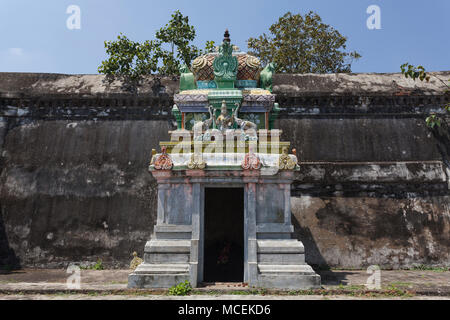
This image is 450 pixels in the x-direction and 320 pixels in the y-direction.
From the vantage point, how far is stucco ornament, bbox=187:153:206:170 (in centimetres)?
780

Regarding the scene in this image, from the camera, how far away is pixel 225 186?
8.04 meters

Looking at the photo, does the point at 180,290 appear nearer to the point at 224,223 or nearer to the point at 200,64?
the point at 224,223

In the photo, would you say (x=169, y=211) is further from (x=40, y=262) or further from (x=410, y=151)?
(x=410, y=151)

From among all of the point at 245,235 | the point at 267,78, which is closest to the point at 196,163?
the point at 245,235

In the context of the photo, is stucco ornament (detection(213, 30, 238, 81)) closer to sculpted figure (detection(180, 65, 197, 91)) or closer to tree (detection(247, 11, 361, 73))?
sculpted figure (detection(180, 65, 197, 91))

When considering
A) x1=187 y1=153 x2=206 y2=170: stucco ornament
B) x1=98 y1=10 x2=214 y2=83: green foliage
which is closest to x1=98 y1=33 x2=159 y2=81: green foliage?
x1=98 y1=10 x2=214 y2=83: green foliage

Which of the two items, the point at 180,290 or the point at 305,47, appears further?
the point at 305,47

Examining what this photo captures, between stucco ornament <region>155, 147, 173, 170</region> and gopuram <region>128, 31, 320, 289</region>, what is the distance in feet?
0.07

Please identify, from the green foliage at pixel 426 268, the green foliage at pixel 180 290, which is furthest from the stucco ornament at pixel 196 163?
the green foliage at pixel 426 268

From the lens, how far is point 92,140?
48.0 feet

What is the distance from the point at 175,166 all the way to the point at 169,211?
1.00m

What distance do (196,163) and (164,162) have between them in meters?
0.74

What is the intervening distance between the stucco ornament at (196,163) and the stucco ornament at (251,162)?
872 millimetres
